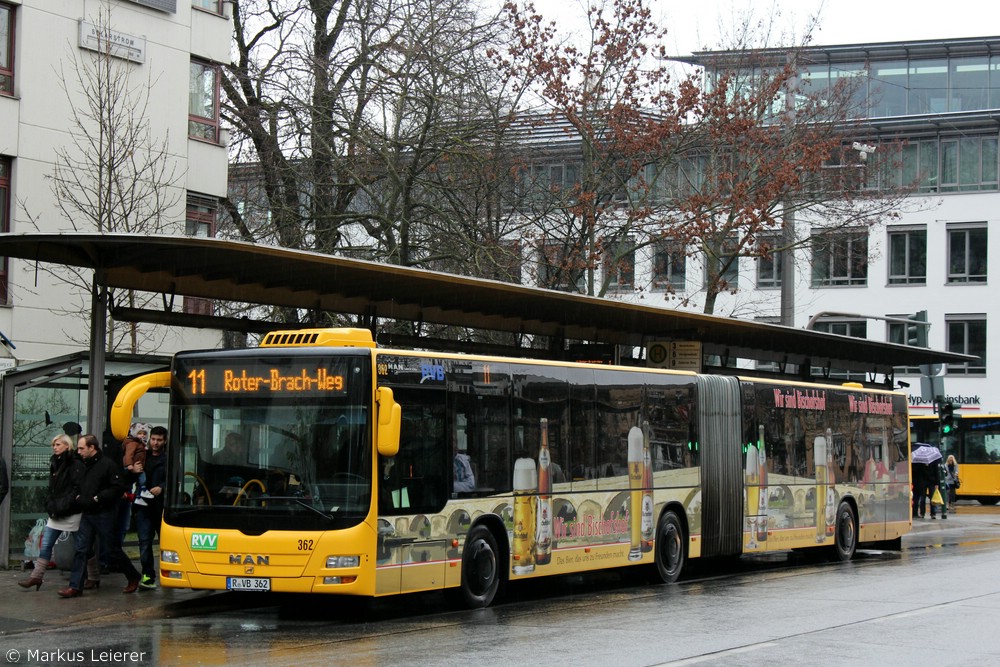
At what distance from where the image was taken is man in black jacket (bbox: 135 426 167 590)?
48.1 ft

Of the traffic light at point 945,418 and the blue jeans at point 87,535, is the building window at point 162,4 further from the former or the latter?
the traffic light at point 945,418

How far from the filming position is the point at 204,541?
13102 mm

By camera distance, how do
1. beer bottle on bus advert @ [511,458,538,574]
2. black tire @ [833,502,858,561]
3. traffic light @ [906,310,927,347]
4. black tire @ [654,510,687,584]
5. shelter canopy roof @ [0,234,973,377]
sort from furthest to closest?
traffic light @ [906,310,927,347] → black tire @ [833,502,858,561] → black tire @ [654,510,687,584] → beer bottle on bus advert @ [511,458,538,574] → shelter canopy roof @ [0,234,973,377]

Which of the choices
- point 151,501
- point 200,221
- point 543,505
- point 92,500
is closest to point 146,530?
point 151,501

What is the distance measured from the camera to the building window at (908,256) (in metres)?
60.8

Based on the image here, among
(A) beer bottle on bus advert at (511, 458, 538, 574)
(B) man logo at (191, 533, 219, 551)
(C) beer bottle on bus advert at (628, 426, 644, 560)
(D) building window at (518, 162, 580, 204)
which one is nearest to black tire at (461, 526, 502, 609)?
(A) beer bottle on bus advert at (511, 458, 538, 574)

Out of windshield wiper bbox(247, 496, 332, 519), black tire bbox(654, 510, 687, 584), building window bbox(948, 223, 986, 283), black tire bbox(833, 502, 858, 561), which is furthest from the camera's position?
building window bbox(948, 223, 986, 283)

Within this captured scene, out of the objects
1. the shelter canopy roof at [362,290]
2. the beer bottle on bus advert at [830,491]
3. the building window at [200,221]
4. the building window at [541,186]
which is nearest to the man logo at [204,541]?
the shelter canopy roof at [362,290]

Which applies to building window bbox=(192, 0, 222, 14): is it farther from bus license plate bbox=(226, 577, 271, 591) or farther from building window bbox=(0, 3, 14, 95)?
bus license plate bbox=(226, 577, 271, 591)

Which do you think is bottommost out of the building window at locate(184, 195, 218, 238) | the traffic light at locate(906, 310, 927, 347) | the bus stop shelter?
the bus stop shelter

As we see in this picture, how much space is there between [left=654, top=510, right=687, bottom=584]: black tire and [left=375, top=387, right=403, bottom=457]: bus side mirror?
638 centimetres

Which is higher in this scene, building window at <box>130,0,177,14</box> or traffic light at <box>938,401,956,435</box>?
building window at <box>130,0,177,14</box>

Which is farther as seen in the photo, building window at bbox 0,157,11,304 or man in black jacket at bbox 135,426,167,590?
building window at bbox 0,157,11,304

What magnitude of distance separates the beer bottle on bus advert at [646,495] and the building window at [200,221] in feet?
41.4
